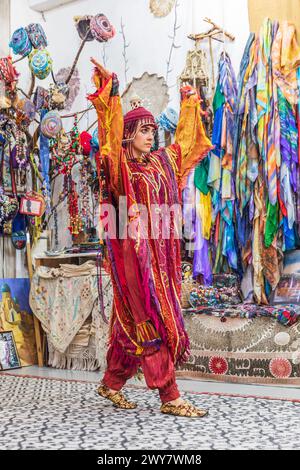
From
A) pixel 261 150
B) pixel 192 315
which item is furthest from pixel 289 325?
pixel 261 150

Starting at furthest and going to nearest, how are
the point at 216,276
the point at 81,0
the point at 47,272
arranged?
the point at 81,0, the point at 47,272, the point at 216,276

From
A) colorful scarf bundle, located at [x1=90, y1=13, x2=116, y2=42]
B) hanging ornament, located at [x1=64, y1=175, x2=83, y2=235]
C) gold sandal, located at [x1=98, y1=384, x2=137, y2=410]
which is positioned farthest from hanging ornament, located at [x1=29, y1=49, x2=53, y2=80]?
gold sandal, located at [x1=98, y1=384, x2=137, y2=410]

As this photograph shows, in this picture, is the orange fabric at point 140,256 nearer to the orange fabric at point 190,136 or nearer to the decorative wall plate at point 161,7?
the orange fabric at point 190,136

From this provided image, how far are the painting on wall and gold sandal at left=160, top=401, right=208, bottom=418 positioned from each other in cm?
254

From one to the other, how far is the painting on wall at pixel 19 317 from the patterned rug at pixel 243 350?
1530 mm

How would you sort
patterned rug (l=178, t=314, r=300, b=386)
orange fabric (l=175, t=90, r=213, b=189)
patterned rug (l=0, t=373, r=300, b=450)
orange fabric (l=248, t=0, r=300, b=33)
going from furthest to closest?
orange fabric (l=248, t=0, r=300, b=33) → patterned rug (l=178, t=314, r=300, b=386) → orange fabric (l=175, t=90, r=213, b=189) → patterned rug (l=0, t=373, r=300, b=450)

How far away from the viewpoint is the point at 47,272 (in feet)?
17.7

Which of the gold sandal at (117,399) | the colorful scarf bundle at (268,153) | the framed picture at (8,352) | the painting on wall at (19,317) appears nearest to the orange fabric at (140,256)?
the gold sandal at (117,399)

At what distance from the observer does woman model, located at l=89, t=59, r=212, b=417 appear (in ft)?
10.3

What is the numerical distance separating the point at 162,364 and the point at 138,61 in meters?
3.28

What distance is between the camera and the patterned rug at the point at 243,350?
4.16m

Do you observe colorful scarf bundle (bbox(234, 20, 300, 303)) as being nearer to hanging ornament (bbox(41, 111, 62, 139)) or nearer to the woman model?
the woman model

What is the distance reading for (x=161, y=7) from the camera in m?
5.61
